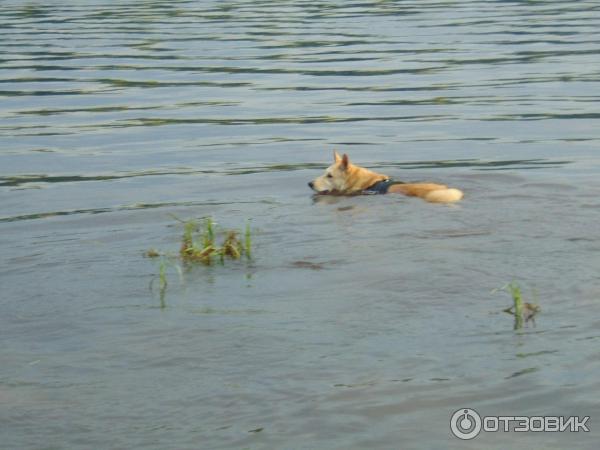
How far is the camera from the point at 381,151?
1488 cm

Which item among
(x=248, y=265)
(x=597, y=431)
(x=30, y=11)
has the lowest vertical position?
(x=597, y=431)

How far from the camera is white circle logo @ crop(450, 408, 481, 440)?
5680 millimetres

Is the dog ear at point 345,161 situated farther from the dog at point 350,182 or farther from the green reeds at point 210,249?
the green reeds at point 210,249

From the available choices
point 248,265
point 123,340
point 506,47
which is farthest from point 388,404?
point 506,47

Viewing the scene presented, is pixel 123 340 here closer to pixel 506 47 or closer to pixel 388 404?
pixel 388 404

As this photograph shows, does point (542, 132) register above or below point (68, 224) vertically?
above

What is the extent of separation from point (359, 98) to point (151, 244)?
989cm

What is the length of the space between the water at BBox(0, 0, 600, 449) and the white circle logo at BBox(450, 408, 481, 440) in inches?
2.1

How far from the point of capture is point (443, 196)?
10891mm

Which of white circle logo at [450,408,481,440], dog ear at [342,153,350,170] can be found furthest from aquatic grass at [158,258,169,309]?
dog ear at [342,153,350,170]

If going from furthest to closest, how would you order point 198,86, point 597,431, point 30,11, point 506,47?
1. point 30,11
2. point 506,47
3. point 198,86
4. point 597,431

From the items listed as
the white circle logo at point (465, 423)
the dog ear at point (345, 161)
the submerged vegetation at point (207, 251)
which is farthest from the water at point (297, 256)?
the dog ear at point (345, 161)

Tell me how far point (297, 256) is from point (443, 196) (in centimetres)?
236

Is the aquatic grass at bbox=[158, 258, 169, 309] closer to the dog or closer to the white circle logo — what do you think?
the white circle logo
